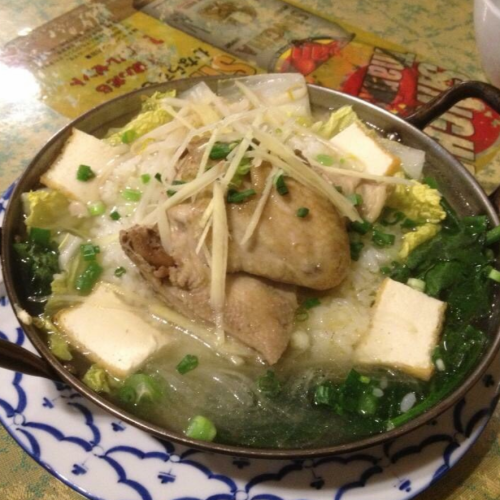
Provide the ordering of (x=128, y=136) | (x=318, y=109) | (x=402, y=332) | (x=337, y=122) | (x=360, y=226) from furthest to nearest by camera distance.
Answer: (x=318, y=109) < (x=337, y=122) < (x=128, y=136) < (x=360, y=226) < (x=402, y=332)

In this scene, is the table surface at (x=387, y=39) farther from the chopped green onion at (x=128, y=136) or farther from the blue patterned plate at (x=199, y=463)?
the chopped green onion at (x=128, y=136)

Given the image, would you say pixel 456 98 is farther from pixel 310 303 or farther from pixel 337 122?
pixel 310 303

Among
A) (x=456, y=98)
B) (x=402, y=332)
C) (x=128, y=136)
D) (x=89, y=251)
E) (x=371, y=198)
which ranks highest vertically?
(x=456, y=98)

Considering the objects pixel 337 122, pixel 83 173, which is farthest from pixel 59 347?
pixel 337 122

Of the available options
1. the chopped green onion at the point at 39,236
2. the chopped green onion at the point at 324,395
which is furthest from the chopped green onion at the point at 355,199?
the chopped green onion at the point at 39,236

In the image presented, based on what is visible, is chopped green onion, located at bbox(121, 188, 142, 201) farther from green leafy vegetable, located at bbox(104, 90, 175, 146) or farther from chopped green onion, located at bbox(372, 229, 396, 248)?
chopped green onion, located at bbox(372, 229, 396, 248)

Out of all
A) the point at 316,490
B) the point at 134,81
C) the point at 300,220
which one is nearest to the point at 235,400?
the point at 316,490
